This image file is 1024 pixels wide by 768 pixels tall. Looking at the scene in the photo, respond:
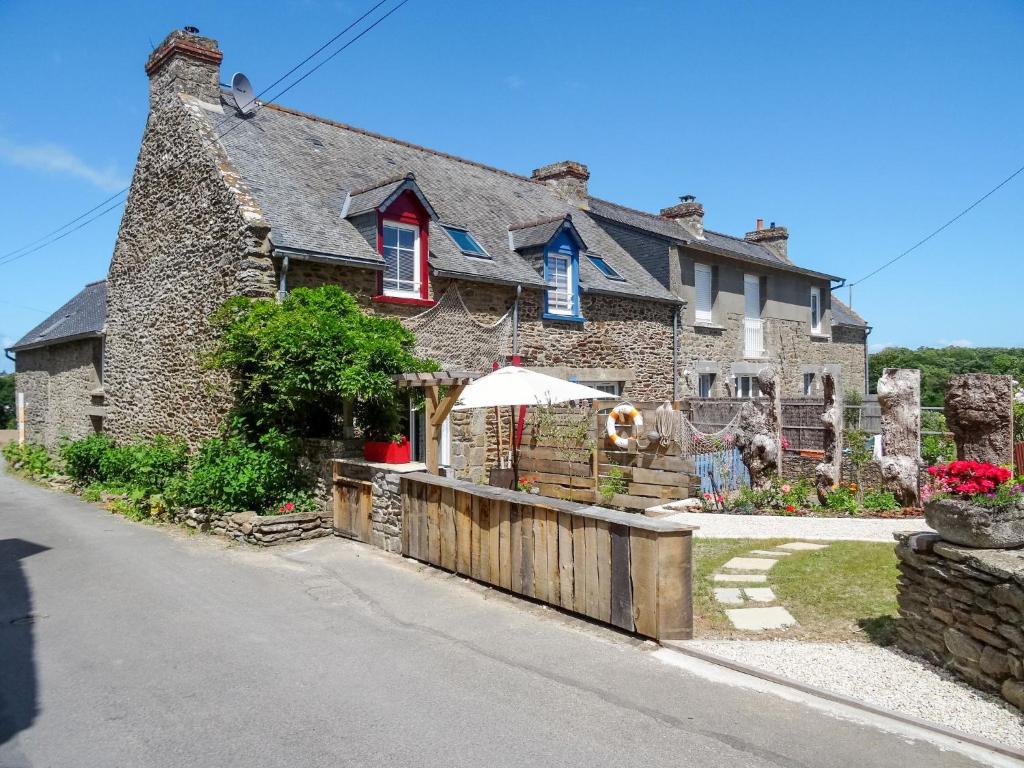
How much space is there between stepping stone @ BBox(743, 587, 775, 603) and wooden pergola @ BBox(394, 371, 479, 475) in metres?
4.11

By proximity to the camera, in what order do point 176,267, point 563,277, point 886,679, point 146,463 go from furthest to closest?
point 563,277
point 176,267
point 146,463
point 886,679

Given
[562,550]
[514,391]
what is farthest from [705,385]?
[562,550]

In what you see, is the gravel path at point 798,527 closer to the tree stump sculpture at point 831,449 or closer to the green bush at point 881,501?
the green bush at point 881,501

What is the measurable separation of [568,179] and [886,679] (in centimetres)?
1866

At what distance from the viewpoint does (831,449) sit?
38.3 feet

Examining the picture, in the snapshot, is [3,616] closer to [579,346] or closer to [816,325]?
[579,346]

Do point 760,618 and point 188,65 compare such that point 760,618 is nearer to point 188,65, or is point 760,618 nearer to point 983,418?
point 983,418

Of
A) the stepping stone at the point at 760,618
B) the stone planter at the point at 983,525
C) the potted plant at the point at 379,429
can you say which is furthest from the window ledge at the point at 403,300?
the stone planter at the point at 983,525

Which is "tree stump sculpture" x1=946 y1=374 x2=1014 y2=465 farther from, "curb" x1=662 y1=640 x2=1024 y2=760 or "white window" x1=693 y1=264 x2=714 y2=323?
"white window" x1=693 y1=264 x2=714 y2=323

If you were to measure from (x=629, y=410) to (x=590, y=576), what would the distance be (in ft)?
21.3

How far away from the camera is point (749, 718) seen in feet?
15.4

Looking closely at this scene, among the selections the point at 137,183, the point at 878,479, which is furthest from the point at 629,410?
the point at 137,183

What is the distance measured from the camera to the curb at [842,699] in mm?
4242

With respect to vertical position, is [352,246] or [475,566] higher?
[352,246]
